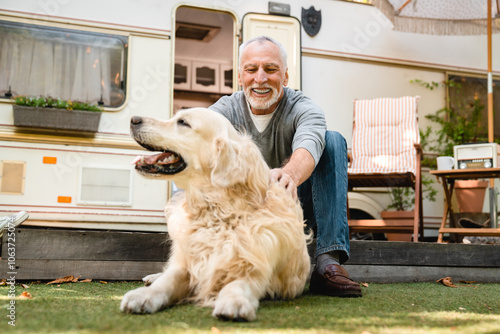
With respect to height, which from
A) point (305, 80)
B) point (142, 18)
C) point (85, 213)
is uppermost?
→ point (142, 18)

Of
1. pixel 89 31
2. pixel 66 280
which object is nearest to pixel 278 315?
pixel 66 280

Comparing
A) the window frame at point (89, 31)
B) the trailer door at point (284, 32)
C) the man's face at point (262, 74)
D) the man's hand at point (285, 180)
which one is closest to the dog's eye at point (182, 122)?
the man's hand at point (285, 180)

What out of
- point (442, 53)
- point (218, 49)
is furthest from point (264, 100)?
point (218, 49)

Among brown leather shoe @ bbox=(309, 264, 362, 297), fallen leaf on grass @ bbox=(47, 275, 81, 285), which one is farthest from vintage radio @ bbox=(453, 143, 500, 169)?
fallen leaf on grass @ bbox=(47, 275, 81, 285)

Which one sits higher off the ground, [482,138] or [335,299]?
[482,138]

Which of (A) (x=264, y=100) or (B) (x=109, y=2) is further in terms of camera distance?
(B) (x=109, y=2)

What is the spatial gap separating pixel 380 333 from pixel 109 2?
4391mm

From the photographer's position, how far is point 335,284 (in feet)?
7.30

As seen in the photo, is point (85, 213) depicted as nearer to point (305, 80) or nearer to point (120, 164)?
point (120, 164)

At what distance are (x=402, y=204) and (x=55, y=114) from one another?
3.67 m

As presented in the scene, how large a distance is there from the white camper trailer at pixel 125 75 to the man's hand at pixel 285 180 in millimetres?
2906

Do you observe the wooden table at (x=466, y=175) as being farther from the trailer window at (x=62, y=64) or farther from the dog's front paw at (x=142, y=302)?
the dog's front paw at (x=142, y=302)

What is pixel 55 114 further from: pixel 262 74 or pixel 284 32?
pixel 262 74

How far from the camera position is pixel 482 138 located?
5945 millimetres
